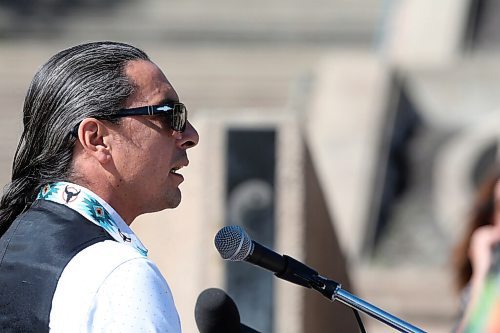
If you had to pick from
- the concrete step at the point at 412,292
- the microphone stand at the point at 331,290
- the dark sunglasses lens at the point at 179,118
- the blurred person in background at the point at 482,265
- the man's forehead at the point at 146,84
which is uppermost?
the man's forehead at the point at 146,84

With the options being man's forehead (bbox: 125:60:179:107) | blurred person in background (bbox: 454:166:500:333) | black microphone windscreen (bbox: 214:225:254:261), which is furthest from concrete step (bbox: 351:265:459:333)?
man's forehead (bbox: 125:60:179:107)

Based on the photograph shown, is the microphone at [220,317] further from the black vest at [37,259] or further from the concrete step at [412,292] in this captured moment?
the concrete step at [412,292]

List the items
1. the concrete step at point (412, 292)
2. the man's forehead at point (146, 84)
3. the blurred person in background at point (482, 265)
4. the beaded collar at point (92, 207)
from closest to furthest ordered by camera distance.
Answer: the beaded collar at point (92, 207) → the man's forehead at point (146, 84) → the blurred person in background at point (482, 265) → the concrete step at point (412, 292)

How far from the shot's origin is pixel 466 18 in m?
13.9

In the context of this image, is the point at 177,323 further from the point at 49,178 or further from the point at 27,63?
the point at 27,63

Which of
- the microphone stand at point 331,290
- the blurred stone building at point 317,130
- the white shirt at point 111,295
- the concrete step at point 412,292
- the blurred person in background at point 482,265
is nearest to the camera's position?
the white shirt at point 111,295

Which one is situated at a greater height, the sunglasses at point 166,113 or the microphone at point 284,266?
the sunglasses at point 166,113

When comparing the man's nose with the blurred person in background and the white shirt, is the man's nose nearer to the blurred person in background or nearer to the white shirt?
the white shirt

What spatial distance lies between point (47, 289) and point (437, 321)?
7312 mm

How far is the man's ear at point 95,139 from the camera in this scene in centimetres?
211

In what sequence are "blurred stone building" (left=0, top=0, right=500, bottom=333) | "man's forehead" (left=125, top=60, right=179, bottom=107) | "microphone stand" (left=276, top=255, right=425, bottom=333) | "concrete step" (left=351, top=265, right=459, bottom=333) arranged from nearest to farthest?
"man's forehead" (left=125, top=60, right=179, bottom=107)
"microphone stand" (left=276, top=255, right=425, bottom=333)
"blurred stone building" (left=0, top=0, right=500, bottom=333)
"concrete step" (left=351, top=265, right=459, bottom=333)

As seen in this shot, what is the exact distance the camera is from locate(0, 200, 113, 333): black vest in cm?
194

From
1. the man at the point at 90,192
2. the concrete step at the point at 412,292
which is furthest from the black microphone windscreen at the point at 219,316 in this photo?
the concrete step at the point at 412,292

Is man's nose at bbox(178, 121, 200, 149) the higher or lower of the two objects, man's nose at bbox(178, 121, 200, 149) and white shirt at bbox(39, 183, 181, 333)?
the higher
